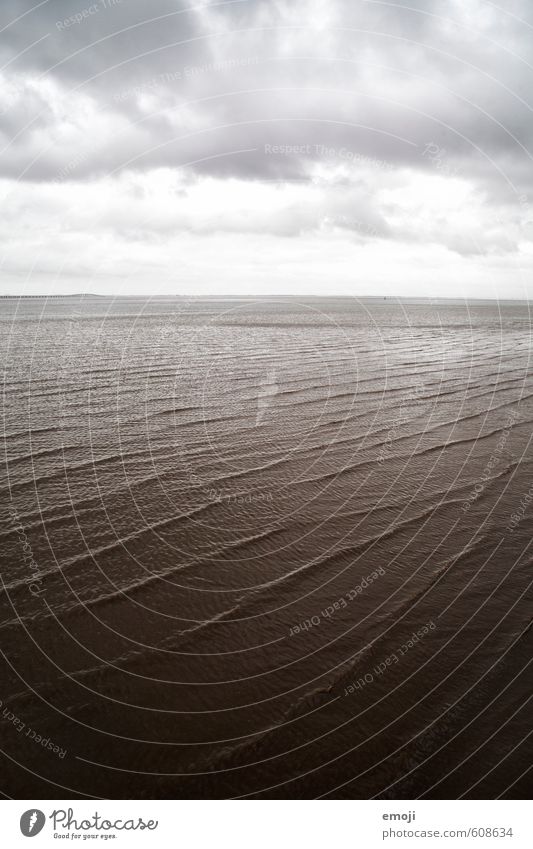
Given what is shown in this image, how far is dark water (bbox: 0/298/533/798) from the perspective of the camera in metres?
6.82

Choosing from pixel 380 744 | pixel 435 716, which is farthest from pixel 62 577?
pixel 435 716

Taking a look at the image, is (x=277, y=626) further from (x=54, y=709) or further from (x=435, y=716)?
(x=54, y=709)

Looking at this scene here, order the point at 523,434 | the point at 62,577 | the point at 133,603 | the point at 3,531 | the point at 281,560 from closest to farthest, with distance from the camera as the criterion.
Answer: the point at 133,603 → the point at 62,577 → the point at 281,560 → the point at 3,531 → the point at 523,434

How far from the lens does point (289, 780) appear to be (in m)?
6.56

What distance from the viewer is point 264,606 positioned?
32.8ft

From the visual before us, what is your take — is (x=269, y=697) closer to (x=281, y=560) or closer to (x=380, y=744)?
(x=380, y=744)

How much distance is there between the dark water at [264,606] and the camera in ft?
22.4
